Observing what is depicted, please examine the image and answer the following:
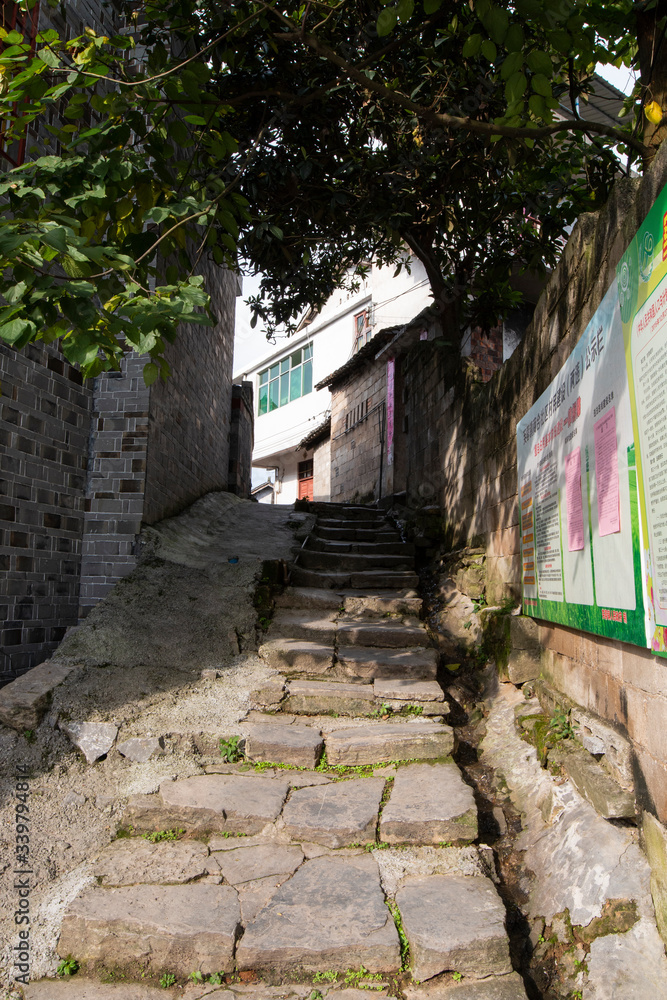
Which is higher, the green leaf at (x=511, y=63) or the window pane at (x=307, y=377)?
the window pane at (x=307, y=377)

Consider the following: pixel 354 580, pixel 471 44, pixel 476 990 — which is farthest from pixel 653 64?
pixel 354 580

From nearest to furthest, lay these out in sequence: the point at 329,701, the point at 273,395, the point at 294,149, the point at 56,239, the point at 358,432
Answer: the point at 56,239, the point at 329,701, the point at 294,149, the point at 358,432, the point at 273,395

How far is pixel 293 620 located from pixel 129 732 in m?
1.85

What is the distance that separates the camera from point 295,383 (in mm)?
21734

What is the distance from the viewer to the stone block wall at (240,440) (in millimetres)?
11041

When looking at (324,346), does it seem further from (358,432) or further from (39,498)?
(39,498)

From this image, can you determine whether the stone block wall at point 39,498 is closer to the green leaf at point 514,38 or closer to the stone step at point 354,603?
the stone step at point 354,603

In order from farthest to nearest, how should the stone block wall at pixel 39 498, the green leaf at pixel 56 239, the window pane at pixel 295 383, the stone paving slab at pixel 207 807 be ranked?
1. the window pane at pixel 295 383
2. the stone block wall at pixel 39 498
3. the stone paving slab at pixel 207 807
4. the green leaf at pixel 56 239

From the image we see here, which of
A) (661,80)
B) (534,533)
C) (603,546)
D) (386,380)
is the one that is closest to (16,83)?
(661,80)

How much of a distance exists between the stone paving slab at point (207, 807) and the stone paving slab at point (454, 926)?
2.58ft

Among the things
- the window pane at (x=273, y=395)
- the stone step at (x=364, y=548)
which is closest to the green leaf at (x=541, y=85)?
the stone step at (x=364, y=548)

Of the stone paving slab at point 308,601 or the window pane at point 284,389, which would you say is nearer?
the stone paving slab at point 308,601

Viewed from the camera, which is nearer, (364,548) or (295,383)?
(364,548)

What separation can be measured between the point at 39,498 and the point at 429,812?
3.97 metres
